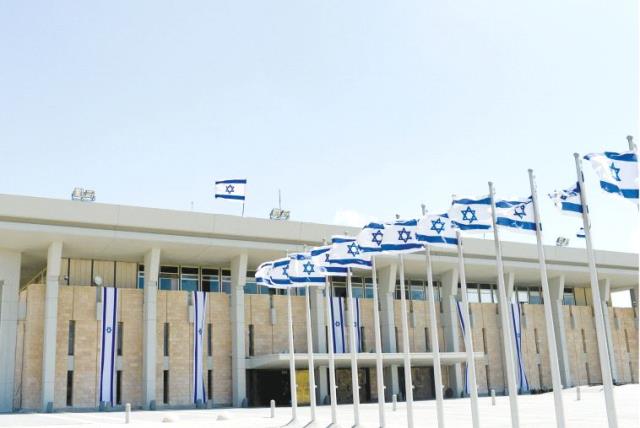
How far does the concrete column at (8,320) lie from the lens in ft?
155

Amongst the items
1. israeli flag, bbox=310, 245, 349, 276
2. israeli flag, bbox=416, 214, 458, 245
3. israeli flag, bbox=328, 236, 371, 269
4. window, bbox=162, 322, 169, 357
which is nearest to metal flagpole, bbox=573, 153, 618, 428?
israeli flag, bbox=416, 214, 458, 245

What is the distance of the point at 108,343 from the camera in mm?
50719

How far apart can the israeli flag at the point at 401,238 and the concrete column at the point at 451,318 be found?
3778cm

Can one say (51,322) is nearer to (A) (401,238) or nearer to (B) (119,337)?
(B) (119,337)

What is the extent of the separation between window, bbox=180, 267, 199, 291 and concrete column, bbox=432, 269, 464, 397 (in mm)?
21290

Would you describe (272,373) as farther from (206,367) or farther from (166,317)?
(166,317)

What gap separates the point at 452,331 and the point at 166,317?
2449 cm

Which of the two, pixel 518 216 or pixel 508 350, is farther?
pixel 518 216

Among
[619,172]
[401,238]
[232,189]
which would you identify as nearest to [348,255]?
[401,238]

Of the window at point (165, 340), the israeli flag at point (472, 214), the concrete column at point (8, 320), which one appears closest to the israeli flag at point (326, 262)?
the israeli flag at point (472, 214)

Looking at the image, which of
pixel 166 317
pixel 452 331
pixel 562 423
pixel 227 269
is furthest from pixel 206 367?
pixel 562 423

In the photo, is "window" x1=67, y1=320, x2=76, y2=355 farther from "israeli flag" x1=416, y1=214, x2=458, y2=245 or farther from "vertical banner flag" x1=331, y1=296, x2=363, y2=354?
"israeli flag" x1=416, y1=214, x2=458, y2=245

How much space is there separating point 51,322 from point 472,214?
34506 mm

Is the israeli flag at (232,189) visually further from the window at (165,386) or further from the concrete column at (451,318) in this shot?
the concrete column at (451,318)
